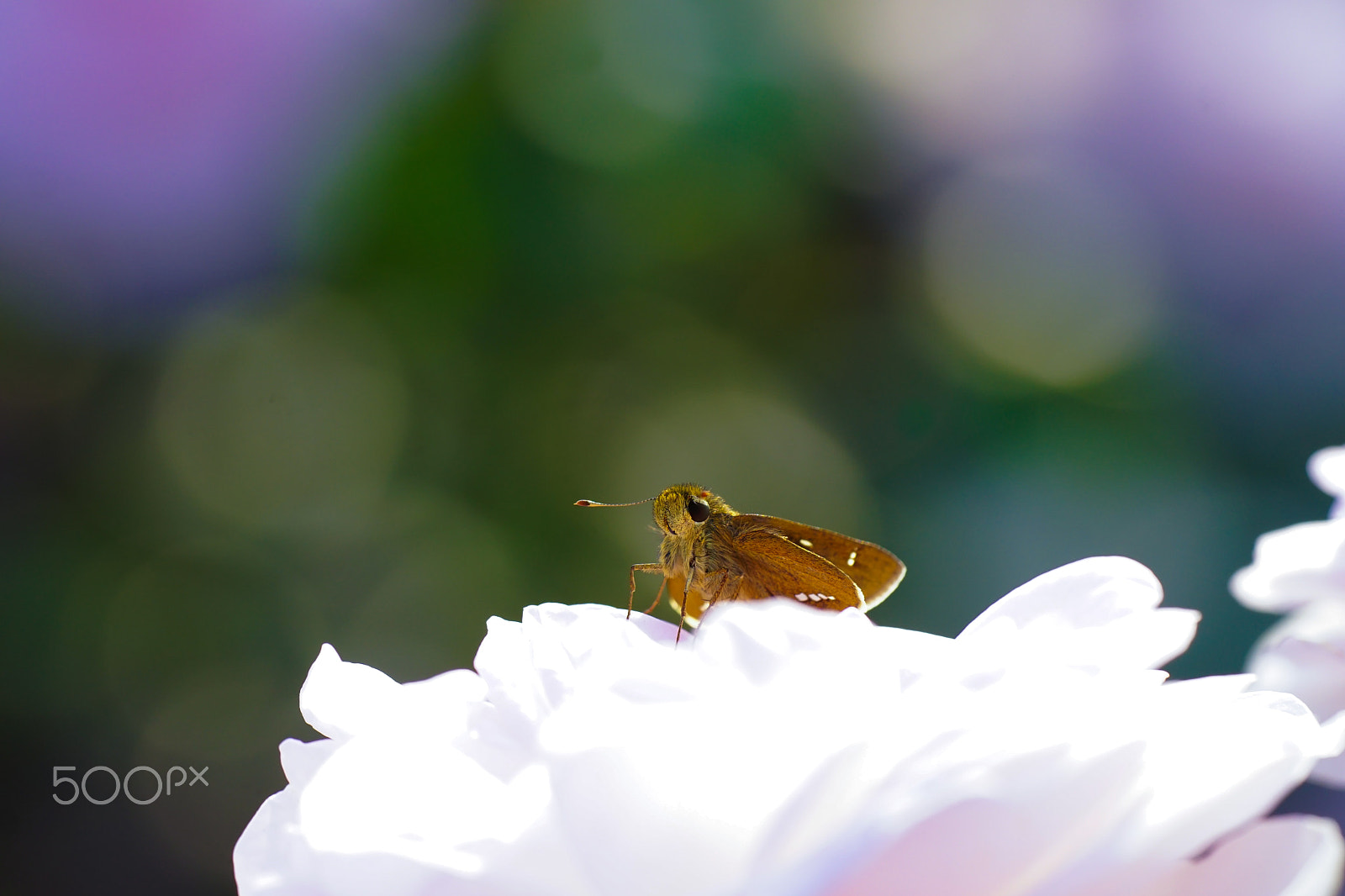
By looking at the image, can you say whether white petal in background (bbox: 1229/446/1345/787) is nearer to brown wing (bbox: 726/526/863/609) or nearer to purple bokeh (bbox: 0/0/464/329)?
brown wing (bbox: 726/526/863/609)

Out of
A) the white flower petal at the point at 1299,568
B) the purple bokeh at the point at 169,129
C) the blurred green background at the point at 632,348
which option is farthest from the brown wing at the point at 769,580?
the purple bokeh at the point at 169,129

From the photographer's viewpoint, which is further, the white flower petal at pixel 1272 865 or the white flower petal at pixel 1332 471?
the white flower petal at pixel 1332 471

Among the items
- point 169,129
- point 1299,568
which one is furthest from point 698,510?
point 169,129

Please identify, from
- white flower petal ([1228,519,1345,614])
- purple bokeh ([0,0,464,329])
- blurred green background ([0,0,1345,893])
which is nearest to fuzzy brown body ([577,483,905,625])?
white flower petal ([1228,519,1345,614])

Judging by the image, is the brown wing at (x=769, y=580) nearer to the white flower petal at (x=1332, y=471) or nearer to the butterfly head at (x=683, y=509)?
the butterfly head at (x=683, y=509)

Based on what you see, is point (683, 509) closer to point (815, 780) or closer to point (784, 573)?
point (784, 573)

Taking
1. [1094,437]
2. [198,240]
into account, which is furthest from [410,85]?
[1094,437]

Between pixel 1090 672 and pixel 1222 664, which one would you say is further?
pixel 1222 664

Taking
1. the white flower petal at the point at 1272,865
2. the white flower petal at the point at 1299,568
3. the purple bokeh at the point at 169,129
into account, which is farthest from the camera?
the purple bokeh at the point at 169,129

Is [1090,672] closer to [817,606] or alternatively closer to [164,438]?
[817,606]
